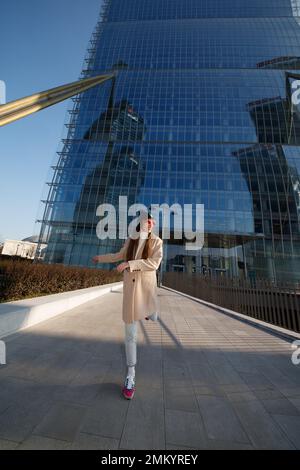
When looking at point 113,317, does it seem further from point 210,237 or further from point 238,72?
point 238,72

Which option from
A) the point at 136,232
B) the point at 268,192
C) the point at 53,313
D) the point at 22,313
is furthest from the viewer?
the point at 268,192

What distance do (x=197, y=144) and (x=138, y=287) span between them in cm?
4077

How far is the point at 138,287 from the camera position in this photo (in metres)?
2.24

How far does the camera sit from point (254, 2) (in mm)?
58656

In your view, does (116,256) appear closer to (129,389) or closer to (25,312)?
(129,389)

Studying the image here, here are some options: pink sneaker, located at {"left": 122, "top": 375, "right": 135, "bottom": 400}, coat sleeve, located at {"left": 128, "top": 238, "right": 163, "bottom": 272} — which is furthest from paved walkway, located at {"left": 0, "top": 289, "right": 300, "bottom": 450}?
coat sleeve, located at {"left": 128, "top": 238, "right": 163, "bottom": 272}

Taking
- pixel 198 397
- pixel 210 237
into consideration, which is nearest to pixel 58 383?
pixel 198 397

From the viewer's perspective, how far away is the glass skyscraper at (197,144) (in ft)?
103

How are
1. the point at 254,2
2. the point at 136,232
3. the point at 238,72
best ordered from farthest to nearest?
the point at 254,2 < the point at 238,72 < the point at 136,232

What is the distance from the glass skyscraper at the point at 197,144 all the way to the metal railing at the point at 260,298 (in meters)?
19.1

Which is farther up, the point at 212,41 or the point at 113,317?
the point at 212,41

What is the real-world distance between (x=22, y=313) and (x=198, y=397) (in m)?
3.48

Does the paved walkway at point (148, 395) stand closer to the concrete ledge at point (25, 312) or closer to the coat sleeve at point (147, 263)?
the concrete ledge at point (25, 312)

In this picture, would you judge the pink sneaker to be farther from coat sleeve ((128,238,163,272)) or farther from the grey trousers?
coat sleeve ((128,238,163,272))
